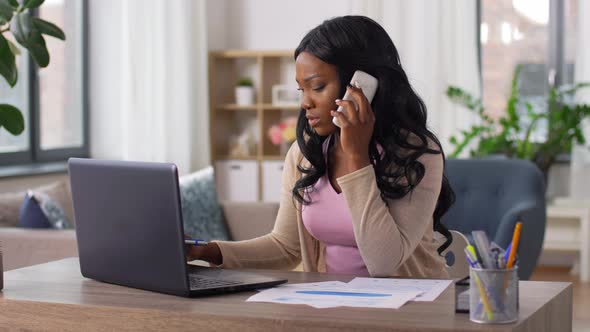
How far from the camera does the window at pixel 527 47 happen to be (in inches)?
262

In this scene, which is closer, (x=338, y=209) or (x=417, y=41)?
Result: (x=338, y=209)

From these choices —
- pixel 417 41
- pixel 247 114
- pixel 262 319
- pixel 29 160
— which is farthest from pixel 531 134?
pixel 262 319

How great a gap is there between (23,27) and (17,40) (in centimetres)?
6

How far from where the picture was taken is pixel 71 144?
611cm

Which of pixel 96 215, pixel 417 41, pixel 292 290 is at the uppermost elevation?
pixel 417 41

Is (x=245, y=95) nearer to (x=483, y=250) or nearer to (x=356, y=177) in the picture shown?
(x=356, y=177)

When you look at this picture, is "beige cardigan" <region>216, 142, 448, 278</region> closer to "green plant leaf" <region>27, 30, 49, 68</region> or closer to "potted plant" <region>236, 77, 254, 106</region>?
"green plant leaf" <region>27, 30, 49, 68</region>

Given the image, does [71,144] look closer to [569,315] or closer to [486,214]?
[486,214]

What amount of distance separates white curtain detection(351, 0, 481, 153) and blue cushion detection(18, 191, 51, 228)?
3.04m

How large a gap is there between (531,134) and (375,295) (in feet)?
16.6

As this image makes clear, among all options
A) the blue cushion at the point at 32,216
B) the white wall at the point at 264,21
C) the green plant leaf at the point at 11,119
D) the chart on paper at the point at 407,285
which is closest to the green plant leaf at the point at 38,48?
the green plant leaf at the point at 11,119

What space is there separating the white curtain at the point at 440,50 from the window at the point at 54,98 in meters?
1.89

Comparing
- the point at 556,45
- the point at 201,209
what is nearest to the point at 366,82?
the point at 201,209

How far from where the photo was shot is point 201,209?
16.3 feet
